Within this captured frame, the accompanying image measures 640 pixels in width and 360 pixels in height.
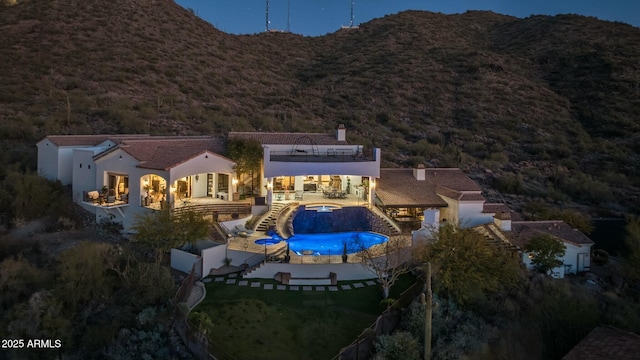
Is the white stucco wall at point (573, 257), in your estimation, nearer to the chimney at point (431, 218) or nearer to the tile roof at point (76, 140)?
the chimney at point (431, 218)

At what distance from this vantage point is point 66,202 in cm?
2530

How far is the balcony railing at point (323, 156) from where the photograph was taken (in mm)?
28531

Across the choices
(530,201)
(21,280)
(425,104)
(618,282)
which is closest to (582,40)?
(425,104)

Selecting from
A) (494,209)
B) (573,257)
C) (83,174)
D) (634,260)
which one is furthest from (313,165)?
(634,260)

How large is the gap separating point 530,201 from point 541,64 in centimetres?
3717

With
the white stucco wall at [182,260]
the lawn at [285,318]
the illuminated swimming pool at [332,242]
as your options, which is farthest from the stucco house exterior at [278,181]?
the lawn at [285,318]

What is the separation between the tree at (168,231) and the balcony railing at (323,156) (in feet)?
26.2

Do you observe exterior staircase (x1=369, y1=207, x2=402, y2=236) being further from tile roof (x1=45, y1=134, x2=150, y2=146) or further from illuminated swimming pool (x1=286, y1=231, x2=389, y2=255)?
tile roof (x1=45, y1=134, x2=150, y2=146)

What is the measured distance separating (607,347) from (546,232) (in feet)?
32.6

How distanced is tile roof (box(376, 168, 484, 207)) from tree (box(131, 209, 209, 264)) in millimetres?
10800

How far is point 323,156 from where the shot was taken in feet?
98.1

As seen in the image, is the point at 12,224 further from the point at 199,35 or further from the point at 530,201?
the point at 199,35

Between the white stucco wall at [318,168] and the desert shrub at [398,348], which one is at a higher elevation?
the white stucco wall at [318,168]

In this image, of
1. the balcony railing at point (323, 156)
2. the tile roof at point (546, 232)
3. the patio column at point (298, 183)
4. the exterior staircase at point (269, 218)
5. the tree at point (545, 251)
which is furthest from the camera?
the patio column at point (298, 183)
